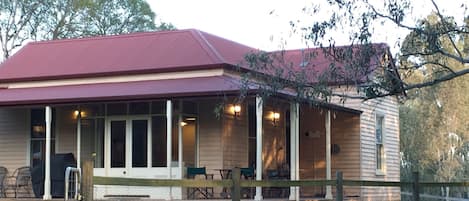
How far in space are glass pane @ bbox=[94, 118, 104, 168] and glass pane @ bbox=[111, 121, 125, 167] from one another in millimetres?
525

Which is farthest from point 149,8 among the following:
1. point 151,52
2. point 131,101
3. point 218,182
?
point 218,182

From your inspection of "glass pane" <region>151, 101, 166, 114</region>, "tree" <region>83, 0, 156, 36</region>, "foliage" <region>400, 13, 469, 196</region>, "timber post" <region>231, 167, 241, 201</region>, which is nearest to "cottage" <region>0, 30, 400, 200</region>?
"glass pane" <region>151, 101, 166, 114</region>

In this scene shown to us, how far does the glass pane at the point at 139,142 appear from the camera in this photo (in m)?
17.7

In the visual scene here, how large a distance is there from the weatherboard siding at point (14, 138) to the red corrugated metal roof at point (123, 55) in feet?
3.43

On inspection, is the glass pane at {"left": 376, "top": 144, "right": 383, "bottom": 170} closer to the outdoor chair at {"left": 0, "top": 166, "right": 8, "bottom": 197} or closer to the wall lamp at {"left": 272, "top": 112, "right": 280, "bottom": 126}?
the wall lamp at {"left": 272, "top": 112, "right": 280, "bottom": 126}

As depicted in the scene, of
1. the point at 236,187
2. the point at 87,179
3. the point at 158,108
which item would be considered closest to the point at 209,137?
the point at 158,108

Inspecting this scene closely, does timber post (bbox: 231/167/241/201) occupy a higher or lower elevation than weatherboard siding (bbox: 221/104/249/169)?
lower

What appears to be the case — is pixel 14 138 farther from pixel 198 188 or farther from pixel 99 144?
pixel 198 188

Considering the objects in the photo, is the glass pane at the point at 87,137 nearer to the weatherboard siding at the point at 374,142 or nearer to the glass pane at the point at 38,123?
the glass pane at the point at 38,123

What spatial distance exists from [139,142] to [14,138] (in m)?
4.45

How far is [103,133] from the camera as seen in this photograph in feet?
61.2

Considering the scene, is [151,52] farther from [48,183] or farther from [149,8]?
[149,8]

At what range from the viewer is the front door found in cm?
1769

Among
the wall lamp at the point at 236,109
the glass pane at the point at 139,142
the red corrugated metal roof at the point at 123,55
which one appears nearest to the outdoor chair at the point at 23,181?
the red corrugated metal roof at the point at 123,55
